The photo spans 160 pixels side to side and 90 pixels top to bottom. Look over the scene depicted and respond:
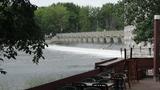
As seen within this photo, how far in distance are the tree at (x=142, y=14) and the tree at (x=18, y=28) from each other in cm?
1660

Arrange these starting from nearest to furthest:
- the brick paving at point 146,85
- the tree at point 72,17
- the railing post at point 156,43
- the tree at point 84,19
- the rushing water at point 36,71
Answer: the brick paving at point 146,85 → the railing post at point 156,43 → the rushing water at point 36,71 → the tree at point 84,19 → the tree at point 72,17

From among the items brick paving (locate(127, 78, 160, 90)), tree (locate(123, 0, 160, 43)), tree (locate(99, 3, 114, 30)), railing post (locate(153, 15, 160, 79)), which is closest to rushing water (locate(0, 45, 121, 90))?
tree (locate(123, 0, 160, 43))

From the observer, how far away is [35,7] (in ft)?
20.9

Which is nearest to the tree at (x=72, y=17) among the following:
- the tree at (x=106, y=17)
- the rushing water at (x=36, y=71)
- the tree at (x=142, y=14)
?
the tree at (x=106, y=17)

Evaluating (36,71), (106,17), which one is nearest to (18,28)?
(36,71)

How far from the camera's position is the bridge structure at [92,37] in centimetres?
14420

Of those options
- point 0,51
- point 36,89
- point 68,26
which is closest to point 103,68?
point 36,89

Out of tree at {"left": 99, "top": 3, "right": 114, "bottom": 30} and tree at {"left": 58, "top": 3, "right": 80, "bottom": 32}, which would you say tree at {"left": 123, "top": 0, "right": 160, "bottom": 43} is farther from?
tree at {"left": 58, "top": 3, "right": 80, "bottom": 32}

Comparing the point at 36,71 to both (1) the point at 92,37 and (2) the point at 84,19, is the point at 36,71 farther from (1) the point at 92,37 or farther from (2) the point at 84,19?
(2) the point at 84,19

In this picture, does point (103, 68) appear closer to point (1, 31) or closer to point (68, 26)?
point (1, 31)

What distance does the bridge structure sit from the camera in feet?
473

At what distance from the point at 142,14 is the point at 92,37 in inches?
5437

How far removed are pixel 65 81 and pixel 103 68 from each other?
521cm

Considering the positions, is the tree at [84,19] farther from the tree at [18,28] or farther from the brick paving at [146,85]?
the tree at [18,28]
